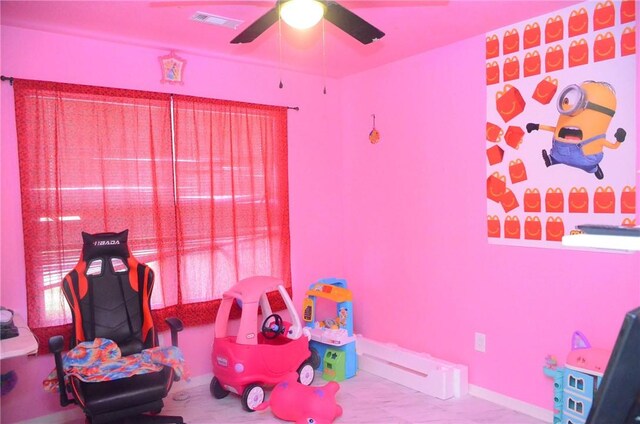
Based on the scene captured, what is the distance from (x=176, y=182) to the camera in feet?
11.9

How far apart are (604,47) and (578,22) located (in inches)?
8.9

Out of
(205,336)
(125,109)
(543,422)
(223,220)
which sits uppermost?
(125,109)

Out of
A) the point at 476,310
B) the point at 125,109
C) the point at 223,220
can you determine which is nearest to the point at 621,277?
the point at 476,310

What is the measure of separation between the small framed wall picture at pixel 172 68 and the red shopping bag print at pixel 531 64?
7.94 ft

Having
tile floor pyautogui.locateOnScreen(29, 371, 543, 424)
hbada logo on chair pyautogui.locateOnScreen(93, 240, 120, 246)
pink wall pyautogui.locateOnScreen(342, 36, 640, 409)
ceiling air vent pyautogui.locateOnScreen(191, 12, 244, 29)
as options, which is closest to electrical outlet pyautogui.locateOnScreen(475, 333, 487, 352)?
pink wall pyautogui.locateOnScreen(342, 36, 640, 409)

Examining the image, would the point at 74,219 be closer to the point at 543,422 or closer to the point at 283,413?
the point at 283,413

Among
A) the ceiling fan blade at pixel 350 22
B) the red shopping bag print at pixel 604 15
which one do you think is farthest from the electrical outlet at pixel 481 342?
the ceiling fan blade at pixel 350 22

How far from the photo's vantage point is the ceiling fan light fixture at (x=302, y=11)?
2.07 meters

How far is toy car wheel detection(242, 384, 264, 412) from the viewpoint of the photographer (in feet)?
10.7

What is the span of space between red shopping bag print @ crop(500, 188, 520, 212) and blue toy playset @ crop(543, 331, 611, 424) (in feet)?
2.87

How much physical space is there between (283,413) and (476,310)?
1.54 metres

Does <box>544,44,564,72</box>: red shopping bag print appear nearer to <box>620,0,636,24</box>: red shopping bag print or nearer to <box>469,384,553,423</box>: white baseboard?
<box>620,0,636,24</box>: red shopping bag print

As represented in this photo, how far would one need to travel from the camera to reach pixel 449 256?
3.67 metres

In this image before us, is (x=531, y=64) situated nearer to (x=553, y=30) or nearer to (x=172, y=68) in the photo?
(x=553, y=30)
